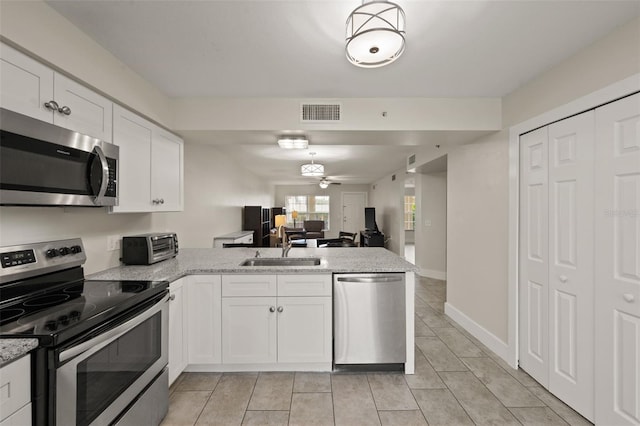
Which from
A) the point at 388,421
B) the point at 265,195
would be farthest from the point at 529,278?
the point at 265,195

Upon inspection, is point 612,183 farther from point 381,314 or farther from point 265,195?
point 265,195

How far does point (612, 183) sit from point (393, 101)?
1731 mm

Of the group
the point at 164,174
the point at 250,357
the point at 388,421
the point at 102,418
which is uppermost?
the point at 164,174

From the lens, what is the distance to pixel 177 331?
2.21m

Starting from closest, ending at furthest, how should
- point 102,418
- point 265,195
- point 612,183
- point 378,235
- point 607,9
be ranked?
point 102,418 → point 607,9 → point 612,183 → point 378,235 → point 265,195

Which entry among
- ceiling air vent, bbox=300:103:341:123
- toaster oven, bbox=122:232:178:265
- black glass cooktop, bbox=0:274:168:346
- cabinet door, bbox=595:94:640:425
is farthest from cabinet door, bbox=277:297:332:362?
cabinet door, bbox=595:94:640:425

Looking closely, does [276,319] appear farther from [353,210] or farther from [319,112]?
[353,210]

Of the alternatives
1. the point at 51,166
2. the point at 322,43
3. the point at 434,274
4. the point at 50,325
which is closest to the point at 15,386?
the point at 50,325

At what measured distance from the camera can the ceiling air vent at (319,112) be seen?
2.75 metres

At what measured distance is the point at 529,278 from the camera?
244 cm

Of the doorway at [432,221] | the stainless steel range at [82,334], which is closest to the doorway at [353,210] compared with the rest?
the doorway at [432,221]

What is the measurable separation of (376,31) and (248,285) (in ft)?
6.60

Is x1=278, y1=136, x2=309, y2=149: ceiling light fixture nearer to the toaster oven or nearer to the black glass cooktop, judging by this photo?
the toaster oven

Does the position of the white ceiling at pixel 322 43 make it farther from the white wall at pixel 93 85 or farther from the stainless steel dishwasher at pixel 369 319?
the stainless steel dishwasher at pixel 369 319
